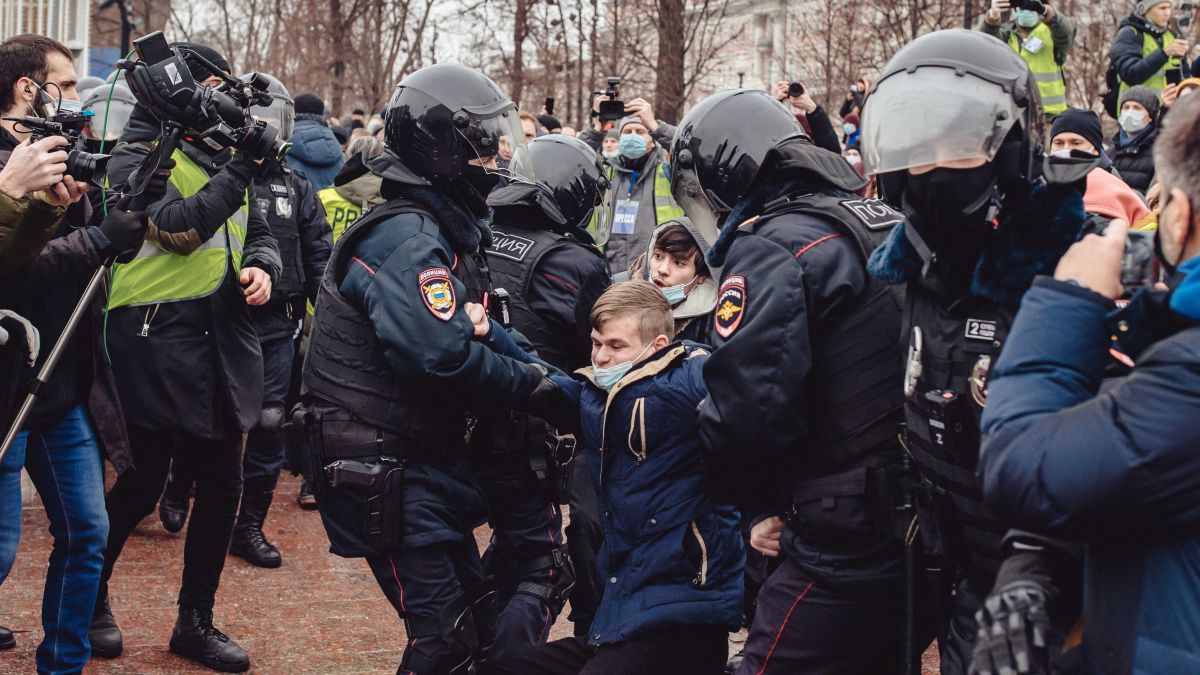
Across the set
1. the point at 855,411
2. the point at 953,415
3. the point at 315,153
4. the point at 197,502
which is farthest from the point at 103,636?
the point at 315,153

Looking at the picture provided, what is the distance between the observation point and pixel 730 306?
3.21 meters

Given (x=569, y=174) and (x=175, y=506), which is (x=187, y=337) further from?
(x=175, y=506)

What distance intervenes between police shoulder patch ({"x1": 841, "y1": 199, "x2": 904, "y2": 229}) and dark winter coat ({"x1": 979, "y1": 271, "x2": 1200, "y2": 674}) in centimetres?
117

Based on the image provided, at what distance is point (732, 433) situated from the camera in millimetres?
3135

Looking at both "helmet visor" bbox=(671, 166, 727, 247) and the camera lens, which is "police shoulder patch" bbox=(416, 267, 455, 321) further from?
the camera lens

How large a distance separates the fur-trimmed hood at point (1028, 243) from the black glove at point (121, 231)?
2758mm

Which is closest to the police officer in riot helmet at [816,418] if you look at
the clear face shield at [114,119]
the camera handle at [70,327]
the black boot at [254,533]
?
the camera handle at [70,327]

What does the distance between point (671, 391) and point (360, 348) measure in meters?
0.98

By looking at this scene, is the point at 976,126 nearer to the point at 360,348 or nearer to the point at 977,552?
the point at 977,552

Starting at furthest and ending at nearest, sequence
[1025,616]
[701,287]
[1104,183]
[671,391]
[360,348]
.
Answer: [1104,183] → [701,287] → [360,348] → [671,391] → [1025,616]

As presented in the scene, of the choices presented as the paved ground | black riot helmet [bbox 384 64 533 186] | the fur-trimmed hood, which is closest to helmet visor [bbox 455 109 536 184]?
black riot helmet [bbox 384 64 533 186]

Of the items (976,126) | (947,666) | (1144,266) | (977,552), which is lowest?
(947,666)

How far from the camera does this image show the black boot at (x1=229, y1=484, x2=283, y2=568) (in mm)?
6328

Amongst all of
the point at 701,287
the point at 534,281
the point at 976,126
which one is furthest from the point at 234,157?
the point at 976,126
